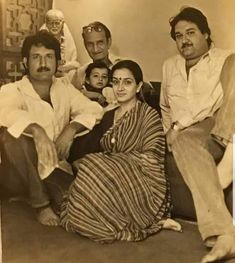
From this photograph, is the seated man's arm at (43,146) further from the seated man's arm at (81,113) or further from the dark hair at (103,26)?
the dark hair at (103,26)

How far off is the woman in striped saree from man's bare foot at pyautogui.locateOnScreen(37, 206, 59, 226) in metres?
0.03

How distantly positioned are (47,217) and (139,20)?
0.63 metres

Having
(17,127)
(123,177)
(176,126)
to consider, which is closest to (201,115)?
(176,126)

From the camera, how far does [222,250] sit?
1.44 meters

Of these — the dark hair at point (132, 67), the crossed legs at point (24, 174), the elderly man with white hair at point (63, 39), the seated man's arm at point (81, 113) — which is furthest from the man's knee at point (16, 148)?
the dark hair at point (132, 67)

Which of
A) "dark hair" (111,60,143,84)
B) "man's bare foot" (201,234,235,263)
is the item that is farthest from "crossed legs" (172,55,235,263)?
"dark hair" (111,60,143,84)

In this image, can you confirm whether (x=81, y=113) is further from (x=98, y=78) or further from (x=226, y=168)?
(x=226, y=168)

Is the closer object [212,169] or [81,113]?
[212,169]

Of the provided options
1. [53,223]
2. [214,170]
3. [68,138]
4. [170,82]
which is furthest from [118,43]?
[53,223]

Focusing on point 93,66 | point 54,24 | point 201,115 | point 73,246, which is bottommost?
point 73,246

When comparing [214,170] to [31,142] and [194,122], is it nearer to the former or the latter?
[194,122]

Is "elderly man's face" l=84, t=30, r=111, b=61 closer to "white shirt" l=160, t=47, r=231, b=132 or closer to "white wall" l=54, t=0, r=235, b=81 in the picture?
"white wall" l=54, t=0, r=235, b=81

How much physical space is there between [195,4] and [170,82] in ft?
0.80

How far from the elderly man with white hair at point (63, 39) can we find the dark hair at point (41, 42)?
0.04 ft
